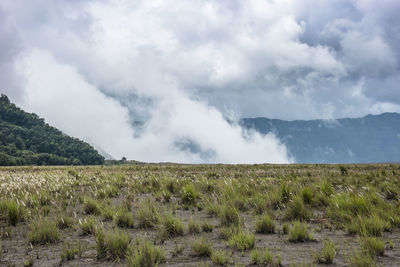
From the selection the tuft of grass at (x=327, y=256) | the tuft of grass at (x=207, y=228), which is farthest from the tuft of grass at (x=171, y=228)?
the tuft of grass at (x=327, y=256)

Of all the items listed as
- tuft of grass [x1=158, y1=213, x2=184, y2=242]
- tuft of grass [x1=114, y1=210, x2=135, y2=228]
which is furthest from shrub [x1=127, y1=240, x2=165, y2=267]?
tuft of grass [x1=114, y1=210, x2=135, y2=228]

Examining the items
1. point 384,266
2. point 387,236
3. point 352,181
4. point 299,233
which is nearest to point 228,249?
point 299,233

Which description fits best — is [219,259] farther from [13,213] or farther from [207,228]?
[13,213]

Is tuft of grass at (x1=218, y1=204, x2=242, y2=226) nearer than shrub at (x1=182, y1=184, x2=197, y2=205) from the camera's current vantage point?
Yes

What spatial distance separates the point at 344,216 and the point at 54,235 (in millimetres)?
7411

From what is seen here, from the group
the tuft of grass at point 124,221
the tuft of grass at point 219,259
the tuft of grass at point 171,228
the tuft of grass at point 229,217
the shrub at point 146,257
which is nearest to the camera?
the shrub at point 146,257

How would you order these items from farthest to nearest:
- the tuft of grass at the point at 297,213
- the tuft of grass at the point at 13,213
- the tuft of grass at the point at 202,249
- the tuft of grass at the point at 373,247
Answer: the tuft of grass at the point at 13,213, the tuft of grass at the point at 297,213, the tuft of grass at the point at 202,249, the tuft of grass at the point at 373,247

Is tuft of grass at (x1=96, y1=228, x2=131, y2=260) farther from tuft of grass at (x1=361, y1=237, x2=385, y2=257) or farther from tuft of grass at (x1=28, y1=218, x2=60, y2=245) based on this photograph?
tuft of grass at (x1=361, y1=237, x2=385, y2=257)

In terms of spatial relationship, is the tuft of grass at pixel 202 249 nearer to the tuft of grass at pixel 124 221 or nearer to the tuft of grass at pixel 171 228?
the tuft of grass at pixel 171 228

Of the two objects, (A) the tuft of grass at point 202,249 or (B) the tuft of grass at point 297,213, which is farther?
(B) the tuft of grass at point 297,213

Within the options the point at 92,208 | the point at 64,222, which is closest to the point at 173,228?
the point at 64,222

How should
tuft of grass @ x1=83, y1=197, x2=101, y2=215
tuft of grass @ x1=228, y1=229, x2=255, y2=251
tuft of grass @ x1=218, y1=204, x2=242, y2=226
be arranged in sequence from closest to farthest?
tuft of grass @ x1=228, y1=229, x2=255, y2=251, tuft of grass @ x1=218, y1=204, x2=242, y2=226, tuft of grass @ x1=83, y1=197, x2=101, y2=215

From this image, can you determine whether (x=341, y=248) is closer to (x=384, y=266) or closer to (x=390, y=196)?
(x=384, y=266)

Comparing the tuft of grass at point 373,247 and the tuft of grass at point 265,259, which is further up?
the tuft of grass at point 373,247
